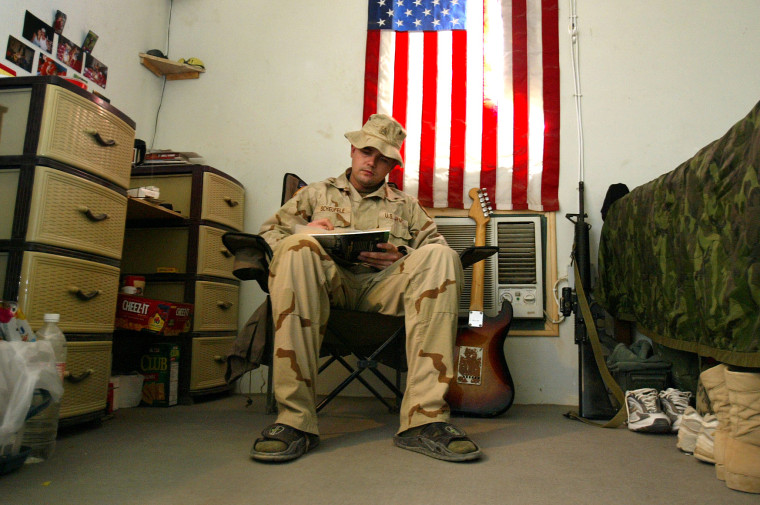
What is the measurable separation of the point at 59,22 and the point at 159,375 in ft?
5.04

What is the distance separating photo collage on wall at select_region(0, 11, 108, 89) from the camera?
2.10 metres

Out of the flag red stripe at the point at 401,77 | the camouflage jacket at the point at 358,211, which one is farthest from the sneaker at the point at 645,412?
the flag red stripe at the point at 401,77

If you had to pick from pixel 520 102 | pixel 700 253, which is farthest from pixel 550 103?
pixel 700 253

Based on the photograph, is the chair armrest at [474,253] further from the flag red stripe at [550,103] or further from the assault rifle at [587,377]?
the flag red stripe at [550,103]

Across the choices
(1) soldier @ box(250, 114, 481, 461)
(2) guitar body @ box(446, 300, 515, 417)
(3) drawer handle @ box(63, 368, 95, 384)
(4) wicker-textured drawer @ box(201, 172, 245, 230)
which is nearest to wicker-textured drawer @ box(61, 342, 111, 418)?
(3) drawer handle @ box(63, 368, 95, 384)

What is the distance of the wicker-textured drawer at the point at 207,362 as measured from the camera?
2359 millimetres

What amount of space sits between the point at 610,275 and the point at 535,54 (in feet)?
3.95

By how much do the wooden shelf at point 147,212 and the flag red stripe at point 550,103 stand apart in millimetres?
1732

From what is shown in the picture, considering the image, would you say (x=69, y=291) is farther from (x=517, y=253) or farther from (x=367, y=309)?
(x=517, y=253)

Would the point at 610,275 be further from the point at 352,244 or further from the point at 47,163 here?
the point at 47,163

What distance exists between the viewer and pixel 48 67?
2.24m

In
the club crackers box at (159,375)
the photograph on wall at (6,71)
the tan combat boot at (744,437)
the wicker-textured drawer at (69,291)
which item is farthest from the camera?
the club crackers box at (159,375)

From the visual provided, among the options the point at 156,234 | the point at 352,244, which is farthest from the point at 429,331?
the point at 156,234

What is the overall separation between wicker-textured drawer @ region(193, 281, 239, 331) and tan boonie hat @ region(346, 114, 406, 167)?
979 mm
